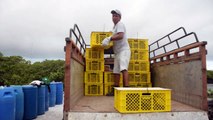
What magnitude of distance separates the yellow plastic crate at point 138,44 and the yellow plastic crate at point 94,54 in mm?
891

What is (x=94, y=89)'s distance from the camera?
17.9ft

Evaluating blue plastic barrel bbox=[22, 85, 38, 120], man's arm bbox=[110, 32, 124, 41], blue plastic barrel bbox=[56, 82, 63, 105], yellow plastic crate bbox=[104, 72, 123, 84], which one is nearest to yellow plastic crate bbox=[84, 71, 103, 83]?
yellow plastic crate bbox=[104, 72, 123, 84]

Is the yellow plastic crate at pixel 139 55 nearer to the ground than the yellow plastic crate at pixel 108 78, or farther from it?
farther from it

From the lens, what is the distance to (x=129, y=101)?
3021 millimetres

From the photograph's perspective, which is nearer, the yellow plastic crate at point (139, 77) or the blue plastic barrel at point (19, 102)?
the blue plastic barrel at point (19, 102)

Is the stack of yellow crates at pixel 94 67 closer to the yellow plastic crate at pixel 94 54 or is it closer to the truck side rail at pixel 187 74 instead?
the yellow plastic crate at pixel 94 54

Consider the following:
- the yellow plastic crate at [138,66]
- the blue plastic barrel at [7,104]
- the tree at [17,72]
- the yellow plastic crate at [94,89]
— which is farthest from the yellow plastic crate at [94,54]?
the tree at [17,72]

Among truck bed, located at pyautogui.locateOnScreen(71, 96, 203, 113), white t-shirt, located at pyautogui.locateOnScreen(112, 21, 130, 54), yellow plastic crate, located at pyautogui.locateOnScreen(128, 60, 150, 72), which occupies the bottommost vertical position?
truck bed, located at pyautogui.locateOnScreen(71, 96, 203, 113)

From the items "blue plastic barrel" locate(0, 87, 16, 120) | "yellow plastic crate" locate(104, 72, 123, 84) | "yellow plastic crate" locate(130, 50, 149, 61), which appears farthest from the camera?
"yellow plastic crate" locate(130, 50, 149, 61)

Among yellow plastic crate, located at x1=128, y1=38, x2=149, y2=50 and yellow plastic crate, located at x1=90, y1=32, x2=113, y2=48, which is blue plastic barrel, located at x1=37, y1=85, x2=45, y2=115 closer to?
yellow plastic crate, located at x1=90, y1=32, x2=113, y2=48

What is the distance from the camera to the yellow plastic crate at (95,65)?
5.55 meters

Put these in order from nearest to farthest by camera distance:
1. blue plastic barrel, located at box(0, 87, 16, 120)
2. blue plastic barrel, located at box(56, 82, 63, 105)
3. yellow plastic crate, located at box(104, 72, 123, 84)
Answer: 1. blue plastic barrel, located at box(0, 87, 16, 120)
2. yellow plastic crate, located at box(104, 72, 123, 84)
3. blue plastic barrel, located at box(56, 82, 63, 105)

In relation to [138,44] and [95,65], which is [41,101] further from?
[138,44]

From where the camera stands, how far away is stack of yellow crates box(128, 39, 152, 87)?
570 cm
